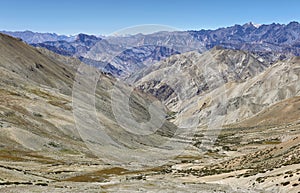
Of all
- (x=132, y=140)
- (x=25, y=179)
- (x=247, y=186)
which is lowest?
(x=25, y=179)

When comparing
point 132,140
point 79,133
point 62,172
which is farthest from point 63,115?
point 62,172

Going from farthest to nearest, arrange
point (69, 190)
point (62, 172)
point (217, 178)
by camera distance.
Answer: point (62, 172) → point (217, 178) → point (69, 190)

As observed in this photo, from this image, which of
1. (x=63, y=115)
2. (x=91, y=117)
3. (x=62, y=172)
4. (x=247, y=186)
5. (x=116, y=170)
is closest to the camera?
(x=247, y=186)

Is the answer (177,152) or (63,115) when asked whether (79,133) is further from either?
(177,152)

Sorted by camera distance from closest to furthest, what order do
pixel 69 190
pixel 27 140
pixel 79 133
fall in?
pixel 69 190
pixel 27 140
pixel 79 133

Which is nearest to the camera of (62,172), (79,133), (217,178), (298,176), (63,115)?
(298,176)

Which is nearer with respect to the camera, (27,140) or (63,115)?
(27,140)

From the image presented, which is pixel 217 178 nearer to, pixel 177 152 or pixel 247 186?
pixel 247 186

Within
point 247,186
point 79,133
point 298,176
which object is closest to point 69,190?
point 247,186

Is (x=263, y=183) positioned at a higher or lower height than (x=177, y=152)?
lower
